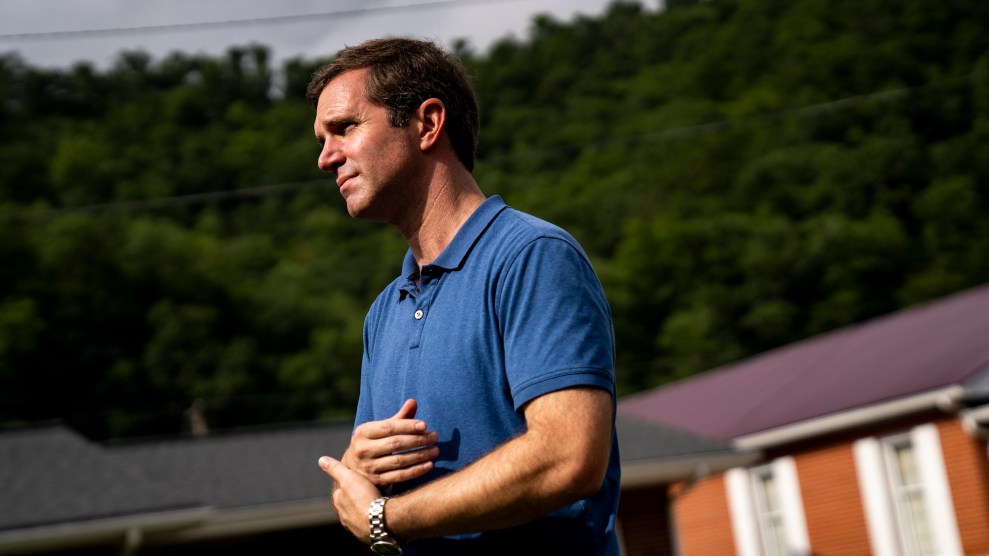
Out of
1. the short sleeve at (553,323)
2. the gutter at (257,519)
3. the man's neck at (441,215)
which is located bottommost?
the short sleeve at (553,323)

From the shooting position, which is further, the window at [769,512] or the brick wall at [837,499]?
the window at [769,512]

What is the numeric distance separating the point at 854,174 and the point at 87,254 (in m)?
34.9

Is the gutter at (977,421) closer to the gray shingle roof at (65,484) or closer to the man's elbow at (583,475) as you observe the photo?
the gray shingle roof at (65,484)

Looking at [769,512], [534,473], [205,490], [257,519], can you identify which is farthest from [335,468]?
[769,512]

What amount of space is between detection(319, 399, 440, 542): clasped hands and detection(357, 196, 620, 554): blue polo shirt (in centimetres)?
4

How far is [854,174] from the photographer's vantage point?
161 feet

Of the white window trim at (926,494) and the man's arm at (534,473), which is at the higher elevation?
the white window trim at (926,494)

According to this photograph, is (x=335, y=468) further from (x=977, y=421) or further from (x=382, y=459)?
(x=977, y=421)

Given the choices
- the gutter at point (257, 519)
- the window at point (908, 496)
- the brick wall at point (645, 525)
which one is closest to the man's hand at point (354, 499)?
the gutter at point (257, 519)

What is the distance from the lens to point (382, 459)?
1.98 m

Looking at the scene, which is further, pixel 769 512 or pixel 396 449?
pixel 769 512

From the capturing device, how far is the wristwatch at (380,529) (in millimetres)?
1916

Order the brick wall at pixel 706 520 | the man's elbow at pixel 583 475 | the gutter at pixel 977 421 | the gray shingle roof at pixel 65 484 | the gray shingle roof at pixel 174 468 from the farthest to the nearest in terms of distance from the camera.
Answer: the brick wall at pixel 706 520
the gutter at pixel 977 421
the gray shingle roof at pixel 174 468
the gray shingle roof at pixel 65 484
the man's elbow at pixel 583 475

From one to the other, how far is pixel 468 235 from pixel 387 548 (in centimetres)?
54
